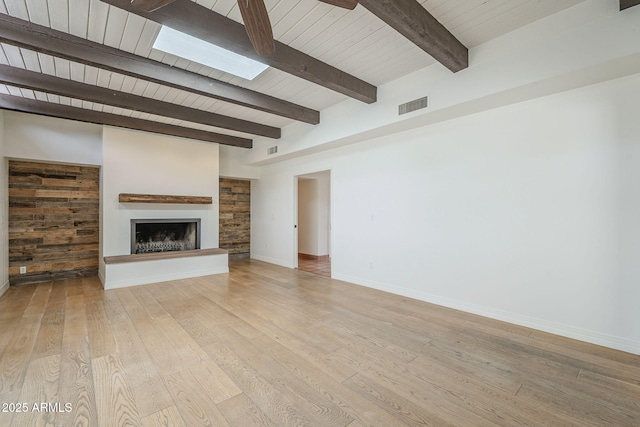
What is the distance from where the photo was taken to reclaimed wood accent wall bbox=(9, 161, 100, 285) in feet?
15.4

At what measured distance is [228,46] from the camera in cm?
246

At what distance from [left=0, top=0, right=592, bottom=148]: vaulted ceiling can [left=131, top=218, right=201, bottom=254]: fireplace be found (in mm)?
2209

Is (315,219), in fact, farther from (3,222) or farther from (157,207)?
(3,222)

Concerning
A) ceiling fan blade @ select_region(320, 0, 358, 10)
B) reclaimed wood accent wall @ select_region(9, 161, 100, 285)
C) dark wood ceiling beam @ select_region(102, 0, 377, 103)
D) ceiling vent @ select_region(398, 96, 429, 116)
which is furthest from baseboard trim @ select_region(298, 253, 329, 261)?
ceiling fan blade @ select_region(320, 0, 358, 10)

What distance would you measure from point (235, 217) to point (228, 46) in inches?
212

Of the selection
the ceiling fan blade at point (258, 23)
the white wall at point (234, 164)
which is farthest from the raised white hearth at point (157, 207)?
the ceiling fan blade at point (258, 23)

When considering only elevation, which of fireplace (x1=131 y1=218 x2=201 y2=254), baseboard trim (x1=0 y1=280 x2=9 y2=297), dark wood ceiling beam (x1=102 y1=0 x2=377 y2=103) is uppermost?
dark wood ceiling beam (x1=102 y1=0 x2=377 y2=103)

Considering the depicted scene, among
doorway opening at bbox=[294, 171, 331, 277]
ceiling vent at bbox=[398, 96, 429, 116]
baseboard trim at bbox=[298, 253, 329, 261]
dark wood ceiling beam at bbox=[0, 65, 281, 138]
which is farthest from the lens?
doorway opening at bbox=[294, 171, 331, 277]

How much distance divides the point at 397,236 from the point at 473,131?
1.75 meters

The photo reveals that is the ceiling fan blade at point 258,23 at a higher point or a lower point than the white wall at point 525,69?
lower

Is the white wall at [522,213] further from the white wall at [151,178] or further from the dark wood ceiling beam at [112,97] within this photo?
the white wall at [151,178]

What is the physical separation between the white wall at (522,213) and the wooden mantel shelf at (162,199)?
11.3 ft

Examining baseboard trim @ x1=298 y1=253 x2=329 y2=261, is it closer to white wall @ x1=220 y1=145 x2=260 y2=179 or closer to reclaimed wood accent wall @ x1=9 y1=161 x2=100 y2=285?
white wall @ x1=220 y1=145 x2=260 y2=179

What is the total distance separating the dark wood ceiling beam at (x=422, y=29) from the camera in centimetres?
204
